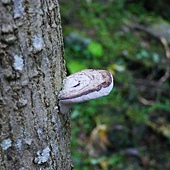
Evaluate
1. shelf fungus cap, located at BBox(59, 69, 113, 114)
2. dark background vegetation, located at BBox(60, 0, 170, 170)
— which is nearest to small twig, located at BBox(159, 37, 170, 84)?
dark background vegetation, located at BBox(60, 0, 170, 170)

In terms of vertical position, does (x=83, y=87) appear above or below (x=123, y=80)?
above

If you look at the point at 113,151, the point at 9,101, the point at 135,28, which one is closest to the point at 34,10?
the point at 9,101

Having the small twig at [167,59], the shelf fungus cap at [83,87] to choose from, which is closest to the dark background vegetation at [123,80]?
the small twig at [167,59]

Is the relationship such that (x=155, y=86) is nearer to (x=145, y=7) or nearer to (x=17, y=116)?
(x=145, y=7)

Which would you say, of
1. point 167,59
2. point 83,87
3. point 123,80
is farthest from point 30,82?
point 167,59

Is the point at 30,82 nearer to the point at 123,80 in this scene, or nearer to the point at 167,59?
the point at 123,80

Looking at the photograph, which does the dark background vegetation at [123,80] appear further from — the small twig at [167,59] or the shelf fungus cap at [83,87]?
the shelf fungus cap at [83,87]

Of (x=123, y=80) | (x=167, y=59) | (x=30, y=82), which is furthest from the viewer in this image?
(x=167, y=59)

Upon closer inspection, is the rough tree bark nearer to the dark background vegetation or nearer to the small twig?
the dark background vegetation
